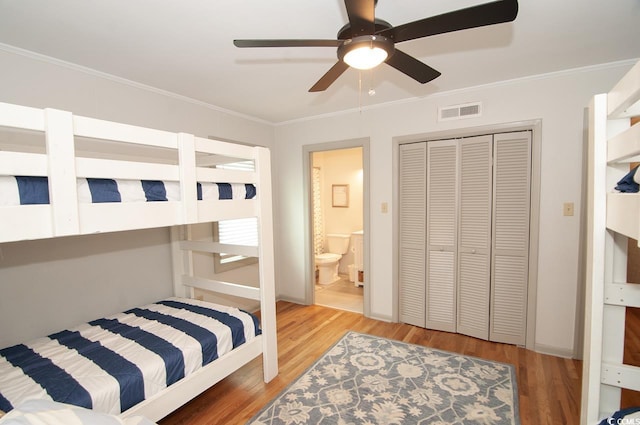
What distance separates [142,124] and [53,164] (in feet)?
4.95

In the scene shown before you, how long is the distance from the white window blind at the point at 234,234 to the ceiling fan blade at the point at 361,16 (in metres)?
2.15

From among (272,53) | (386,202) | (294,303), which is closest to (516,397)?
(386,202)

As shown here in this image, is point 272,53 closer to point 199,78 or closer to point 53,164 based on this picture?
point 199,78

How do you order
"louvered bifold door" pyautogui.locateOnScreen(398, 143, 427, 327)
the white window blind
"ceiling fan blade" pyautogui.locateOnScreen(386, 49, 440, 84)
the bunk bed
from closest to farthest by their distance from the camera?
the bunk bed → "ceiling fan blade" pyautogui.locateOnScreen(386, 49, 440, 84) → "louvered bifold door" pyautogui.locateOnScreen(398, 143, 427, 327) → the white window blind

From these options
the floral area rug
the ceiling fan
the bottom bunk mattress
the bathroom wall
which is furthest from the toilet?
the ceiling fan

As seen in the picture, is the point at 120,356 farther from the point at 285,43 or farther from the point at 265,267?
the point at 285,43

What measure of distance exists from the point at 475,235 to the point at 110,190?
9.39 ft

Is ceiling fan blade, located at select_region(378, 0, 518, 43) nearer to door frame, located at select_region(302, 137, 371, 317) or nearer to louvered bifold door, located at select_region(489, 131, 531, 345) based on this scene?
louvered bifold door, located at select_region(489, 131, 531, 345)

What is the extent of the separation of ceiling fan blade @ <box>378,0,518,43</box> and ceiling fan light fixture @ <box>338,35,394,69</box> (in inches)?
1.4

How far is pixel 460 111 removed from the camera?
9.29ft

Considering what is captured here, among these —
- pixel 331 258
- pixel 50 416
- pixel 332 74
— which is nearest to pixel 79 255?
pixel 50 416

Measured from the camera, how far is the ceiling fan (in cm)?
111

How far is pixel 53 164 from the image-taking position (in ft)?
4.01

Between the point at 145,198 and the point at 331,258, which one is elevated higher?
the point at 145,198
